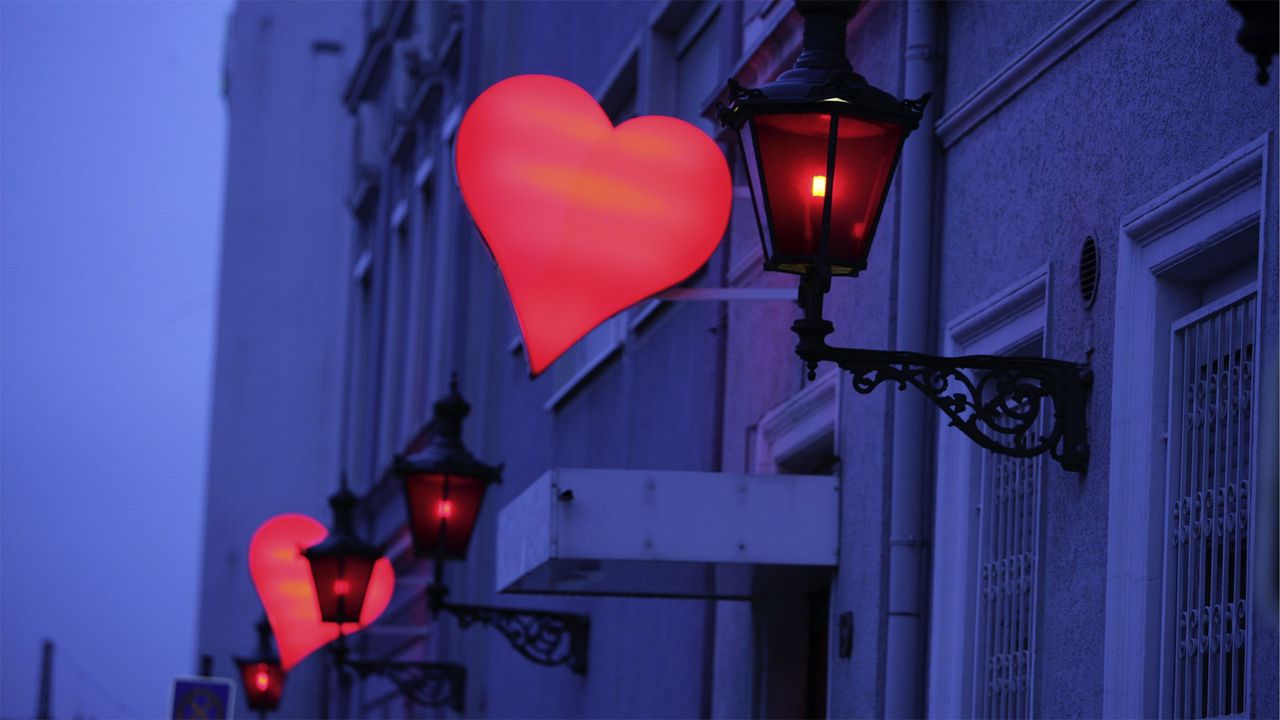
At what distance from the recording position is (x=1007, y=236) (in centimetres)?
766

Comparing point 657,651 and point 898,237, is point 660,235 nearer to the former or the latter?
point 898,237

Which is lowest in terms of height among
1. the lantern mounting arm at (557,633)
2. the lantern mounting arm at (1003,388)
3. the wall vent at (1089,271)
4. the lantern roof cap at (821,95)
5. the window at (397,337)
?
the lantern mounting arm at (557,633)

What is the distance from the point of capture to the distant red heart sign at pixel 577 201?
7645 mm

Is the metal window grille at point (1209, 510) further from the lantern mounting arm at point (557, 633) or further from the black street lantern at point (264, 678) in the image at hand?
the black street lantern at point (264, 678)

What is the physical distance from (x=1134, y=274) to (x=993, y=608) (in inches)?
59.2

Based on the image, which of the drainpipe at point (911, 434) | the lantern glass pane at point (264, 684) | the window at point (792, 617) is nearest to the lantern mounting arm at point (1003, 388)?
the drainpipe at point (911, 434)

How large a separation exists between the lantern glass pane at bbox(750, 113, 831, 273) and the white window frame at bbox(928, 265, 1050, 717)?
1.89 meters

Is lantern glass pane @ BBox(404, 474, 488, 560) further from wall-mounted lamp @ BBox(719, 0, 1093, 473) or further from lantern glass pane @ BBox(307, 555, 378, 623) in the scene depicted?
wall-mounted lamp @ BBox(719, 0, 1093, 473)

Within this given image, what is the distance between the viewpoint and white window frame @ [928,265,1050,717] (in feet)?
25.5

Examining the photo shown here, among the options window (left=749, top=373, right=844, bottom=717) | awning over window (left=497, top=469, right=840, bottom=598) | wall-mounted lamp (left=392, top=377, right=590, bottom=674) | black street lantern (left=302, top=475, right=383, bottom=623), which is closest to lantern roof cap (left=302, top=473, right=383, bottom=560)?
black street lantern (left=302, top=475, right=383, bottom=623)

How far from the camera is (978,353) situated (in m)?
8.08

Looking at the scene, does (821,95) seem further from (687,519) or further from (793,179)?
(687,519)

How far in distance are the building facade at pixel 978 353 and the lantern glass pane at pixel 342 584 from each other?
157 cm

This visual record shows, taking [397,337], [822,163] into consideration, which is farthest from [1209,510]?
[397,337]
